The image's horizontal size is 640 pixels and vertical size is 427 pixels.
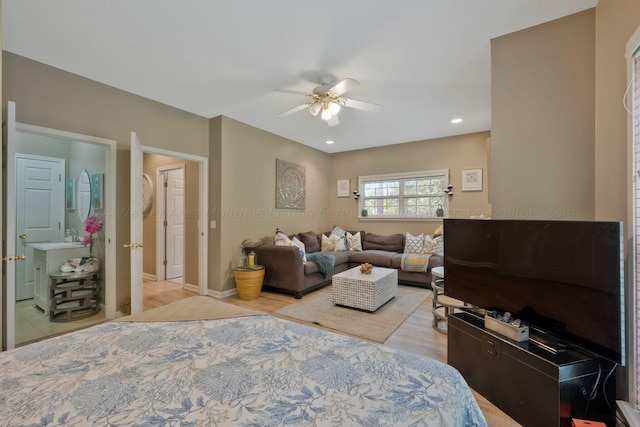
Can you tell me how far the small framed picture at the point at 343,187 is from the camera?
20.9 feet

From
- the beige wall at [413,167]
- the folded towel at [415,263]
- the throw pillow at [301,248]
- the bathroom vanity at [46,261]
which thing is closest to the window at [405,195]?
the beige wall at [413,167]

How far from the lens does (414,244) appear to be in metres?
4.97

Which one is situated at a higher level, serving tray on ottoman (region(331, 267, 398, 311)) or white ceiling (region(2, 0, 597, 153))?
white ceiling (region(2, 0, 597, 153))

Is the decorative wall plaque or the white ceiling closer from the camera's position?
A: the white ceiling

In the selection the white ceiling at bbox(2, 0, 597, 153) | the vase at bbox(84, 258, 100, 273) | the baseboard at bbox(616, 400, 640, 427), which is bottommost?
the baseboard at bbox(616, 400, 640, 427)

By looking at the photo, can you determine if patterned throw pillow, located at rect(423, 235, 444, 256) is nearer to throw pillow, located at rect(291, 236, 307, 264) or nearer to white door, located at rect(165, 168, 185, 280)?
throw pillow, located at rect(291, 236, 307, 264)

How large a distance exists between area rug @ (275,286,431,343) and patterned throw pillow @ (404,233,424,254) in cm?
96

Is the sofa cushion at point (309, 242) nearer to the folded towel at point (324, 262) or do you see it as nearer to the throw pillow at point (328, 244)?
the throw pillow at point (328, 244)

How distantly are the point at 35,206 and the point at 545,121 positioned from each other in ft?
20.0

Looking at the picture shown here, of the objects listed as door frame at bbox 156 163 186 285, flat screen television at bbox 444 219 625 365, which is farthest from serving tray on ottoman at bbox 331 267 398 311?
door frame at bbox 156 163 186 285

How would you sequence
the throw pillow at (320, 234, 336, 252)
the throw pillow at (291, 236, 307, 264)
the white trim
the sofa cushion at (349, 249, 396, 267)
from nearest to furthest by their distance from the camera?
1. the white trim
2. the throw pillow at (291, 236, 307, 264)
3. the sofa cushion at (349, 249, 396, 267)
4. the throw pillow at (320, 234, 336, 252)

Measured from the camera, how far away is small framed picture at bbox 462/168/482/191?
4918 millimetres

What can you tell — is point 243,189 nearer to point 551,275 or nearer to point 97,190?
point 97,190

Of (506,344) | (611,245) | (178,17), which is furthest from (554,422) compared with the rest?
(178,17)
